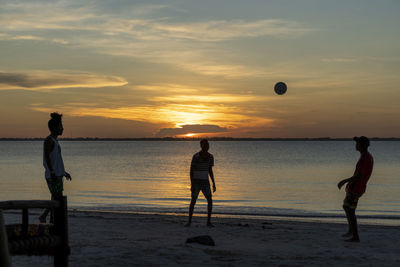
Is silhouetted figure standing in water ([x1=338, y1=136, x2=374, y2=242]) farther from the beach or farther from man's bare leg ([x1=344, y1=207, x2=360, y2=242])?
the beach

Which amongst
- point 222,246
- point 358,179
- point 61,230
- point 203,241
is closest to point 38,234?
point 61,230

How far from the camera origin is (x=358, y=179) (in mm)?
9211

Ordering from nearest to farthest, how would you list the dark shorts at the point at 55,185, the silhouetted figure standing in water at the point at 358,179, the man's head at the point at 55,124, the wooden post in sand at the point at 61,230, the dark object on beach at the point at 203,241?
the wooden post in sand at the point at 61,230 < the man's head at the point at 55,124 < the dark shorts at the point at 55,185 < the dark object on beach at the point at 203,241 < the silhouetted figure standing in water at the point at 358,179

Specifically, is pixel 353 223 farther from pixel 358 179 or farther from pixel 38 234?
pixel 38 234

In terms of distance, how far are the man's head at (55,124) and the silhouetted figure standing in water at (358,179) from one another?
5269 millimetres

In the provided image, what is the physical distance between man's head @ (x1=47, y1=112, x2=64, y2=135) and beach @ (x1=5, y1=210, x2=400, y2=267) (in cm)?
206

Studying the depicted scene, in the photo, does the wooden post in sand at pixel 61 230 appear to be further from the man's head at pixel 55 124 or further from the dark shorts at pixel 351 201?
the dark shorts at pixel 351 201

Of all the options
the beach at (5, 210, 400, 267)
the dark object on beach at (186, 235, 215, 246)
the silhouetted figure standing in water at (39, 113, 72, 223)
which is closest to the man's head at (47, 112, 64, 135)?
the silhouetted figure standing in water at (39, 113, 72, 223)

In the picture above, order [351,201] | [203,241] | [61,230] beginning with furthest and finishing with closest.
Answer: [351,201], [203,241], [61,230]

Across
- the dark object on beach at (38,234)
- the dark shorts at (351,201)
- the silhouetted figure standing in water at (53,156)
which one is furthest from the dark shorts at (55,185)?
the dark shorts at (351,201)

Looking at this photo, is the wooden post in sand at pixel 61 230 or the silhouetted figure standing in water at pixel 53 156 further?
the silhouetted figure standing in water at pixel 53 156

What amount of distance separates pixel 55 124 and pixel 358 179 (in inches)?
226

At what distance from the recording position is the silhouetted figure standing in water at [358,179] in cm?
910

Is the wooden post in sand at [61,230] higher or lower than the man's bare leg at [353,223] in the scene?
higher
